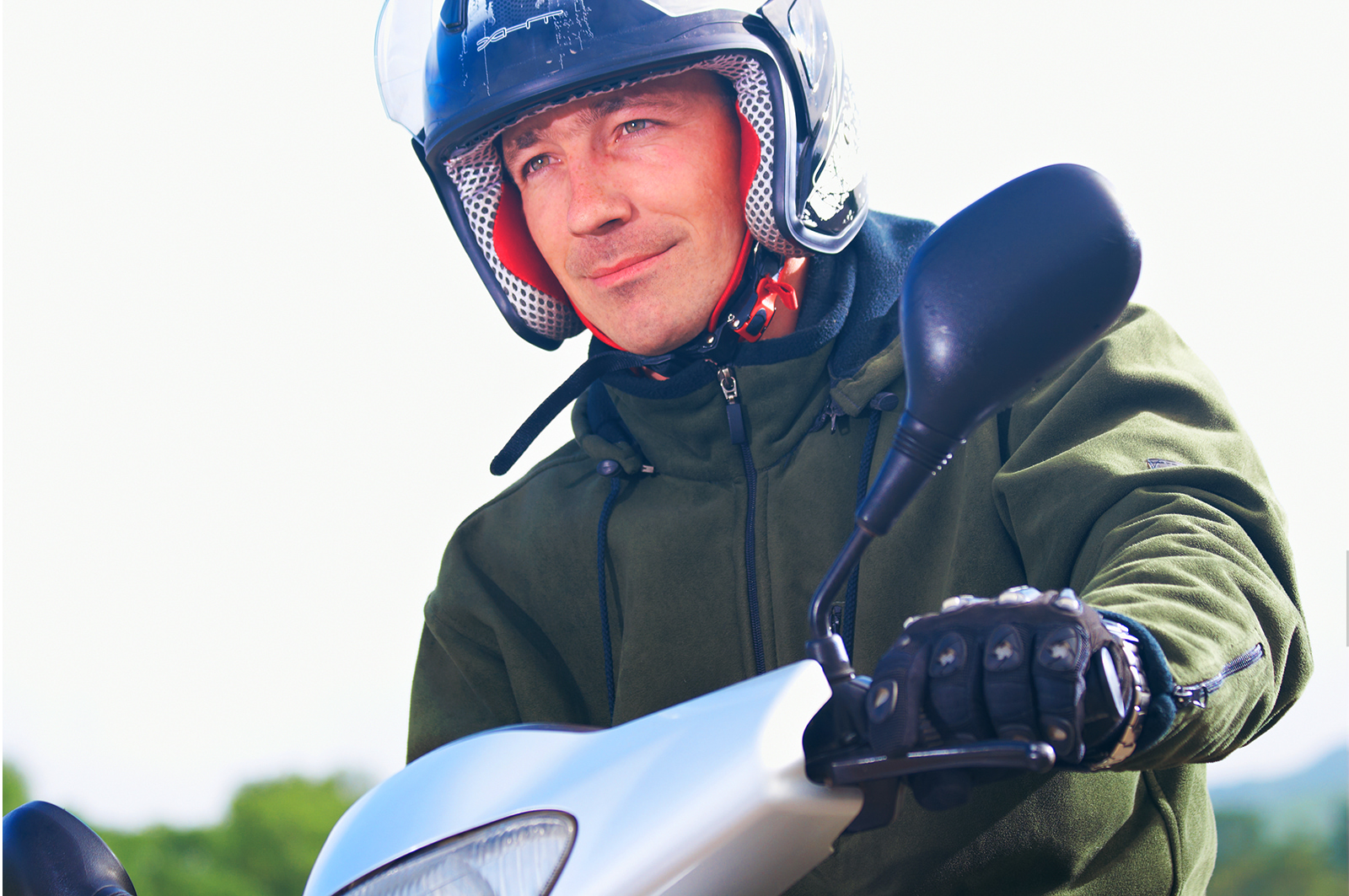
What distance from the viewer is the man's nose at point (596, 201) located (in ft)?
6.00

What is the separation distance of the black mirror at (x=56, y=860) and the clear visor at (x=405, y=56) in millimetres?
1318

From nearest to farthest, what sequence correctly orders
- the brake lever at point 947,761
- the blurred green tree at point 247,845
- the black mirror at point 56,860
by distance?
the brake lever at point 947,761 → the black mirror at point 56,860 → the blurred green tree at point 247,845

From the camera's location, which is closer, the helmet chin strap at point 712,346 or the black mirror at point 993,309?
the black mirror at point 993,309

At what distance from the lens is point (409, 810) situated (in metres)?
0.85

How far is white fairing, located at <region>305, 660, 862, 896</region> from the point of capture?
0.73 m

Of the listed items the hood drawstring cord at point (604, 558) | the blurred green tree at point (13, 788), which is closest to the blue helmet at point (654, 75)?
the hood drawstring cord at point (604, 558)

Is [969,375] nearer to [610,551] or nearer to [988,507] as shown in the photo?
[988,507]

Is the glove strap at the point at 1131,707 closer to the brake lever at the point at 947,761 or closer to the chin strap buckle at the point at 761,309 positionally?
the brake lever at the point at 947,761

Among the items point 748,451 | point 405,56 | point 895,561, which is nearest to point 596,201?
point 748,451

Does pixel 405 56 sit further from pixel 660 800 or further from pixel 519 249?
pixel 660 800

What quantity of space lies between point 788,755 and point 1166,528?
64 centimetres

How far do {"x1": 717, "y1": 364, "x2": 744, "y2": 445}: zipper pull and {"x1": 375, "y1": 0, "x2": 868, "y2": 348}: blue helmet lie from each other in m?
0.23

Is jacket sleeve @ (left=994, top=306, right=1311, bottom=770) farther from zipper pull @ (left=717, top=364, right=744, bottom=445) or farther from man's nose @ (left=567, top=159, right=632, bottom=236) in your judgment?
man's nose @ (left=567, top=159, right=632, bottom=236)

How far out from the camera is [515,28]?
179cm
